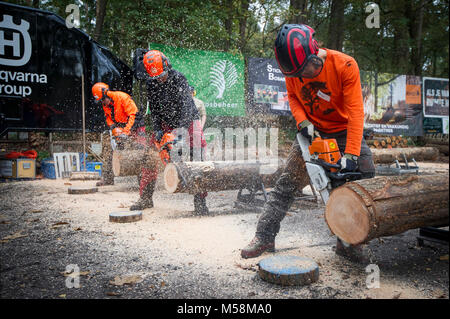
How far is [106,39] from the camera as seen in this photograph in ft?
39.0

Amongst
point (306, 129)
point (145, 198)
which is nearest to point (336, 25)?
point (145, 198)

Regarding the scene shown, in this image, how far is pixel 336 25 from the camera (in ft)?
45.7

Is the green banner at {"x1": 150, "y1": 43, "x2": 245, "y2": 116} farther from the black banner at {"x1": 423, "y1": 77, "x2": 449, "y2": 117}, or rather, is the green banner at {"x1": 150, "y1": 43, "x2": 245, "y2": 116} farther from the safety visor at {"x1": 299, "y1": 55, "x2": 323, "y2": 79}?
the black banner at {"x1": 423, "y1": 77, "x2": 449, "y2": 117}

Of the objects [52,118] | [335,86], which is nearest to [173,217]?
[335,86]

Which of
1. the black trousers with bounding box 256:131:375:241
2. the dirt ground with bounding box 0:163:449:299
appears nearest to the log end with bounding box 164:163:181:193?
the dirt ground with bounding box 0:163:449:299

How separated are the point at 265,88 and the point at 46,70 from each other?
5.21 metres

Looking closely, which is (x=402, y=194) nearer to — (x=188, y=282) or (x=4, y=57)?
(x=188, y=282)

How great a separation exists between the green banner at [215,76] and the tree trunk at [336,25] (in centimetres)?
718

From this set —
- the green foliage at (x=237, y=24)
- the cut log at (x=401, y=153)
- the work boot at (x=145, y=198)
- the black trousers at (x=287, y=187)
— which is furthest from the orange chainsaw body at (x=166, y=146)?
the cut log at (x=401, y=153)

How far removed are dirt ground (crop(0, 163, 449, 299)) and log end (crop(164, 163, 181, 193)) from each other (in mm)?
426

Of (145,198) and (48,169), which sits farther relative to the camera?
(48,169)

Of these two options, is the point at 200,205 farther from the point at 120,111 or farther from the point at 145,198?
the point at 120,111

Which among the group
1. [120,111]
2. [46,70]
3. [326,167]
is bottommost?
[326,167]
